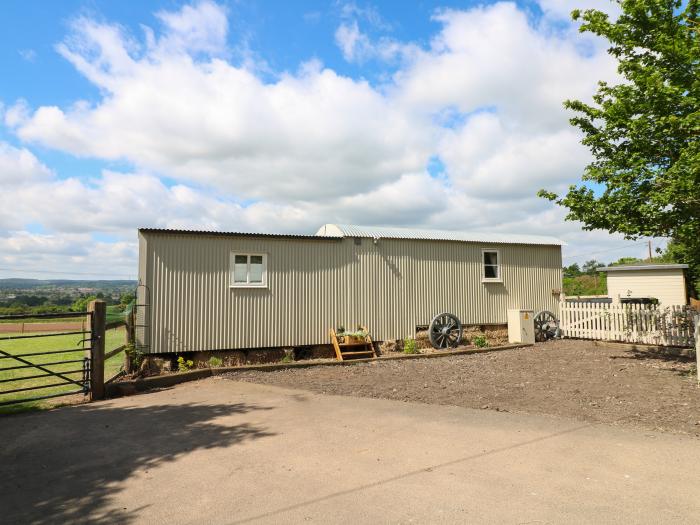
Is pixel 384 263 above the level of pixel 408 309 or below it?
above

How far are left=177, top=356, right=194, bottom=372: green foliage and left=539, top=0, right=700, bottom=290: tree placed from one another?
32.6 feet

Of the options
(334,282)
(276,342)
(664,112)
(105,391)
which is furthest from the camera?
(334,282)

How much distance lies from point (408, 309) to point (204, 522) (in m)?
11.2

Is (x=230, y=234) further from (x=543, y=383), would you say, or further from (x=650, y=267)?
(x=650, y=267)

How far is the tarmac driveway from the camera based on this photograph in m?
3.82

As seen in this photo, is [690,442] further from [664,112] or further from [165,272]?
[165,272]

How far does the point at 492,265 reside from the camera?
16109 millimetres

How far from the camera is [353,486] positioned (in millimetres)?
4324

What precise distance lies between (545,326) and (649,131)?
843 cm

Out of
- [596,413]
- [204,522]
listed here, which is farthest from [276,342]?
[204,522]

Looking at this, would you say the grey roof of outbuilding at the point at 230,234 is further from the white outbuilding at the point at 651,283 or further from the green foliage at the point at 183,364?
the white outbuilding at the point at 651,283

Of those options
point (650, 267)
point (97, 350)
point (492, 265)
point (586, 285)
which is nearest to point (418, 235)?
point (492, 265)

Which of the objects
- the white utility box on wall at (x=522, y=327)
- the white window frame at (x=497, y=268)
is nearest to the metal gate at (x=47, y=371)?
the white window frame at (x=497, y=268)

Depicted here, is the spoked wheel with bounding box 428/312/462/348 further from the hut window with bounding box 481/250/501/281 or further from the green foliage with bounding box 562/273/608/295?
the green foliage with bounding box 562/273/608/295
